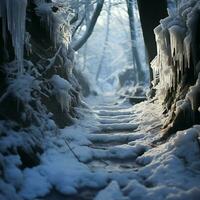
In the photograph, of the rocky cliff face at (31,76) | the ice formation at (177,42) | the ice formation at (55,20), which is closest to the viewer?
the rocky cliff face at (31,76)

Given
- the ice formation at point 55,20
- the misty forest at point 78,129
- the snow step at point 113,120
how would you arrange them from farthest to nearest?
the snow step at point 113,120, the ice formation at point 55,20, the misty forest at point 78,129

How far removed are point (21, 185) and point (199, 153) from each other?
2359 mm

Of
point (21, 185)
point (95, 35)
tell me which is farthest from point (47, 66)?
point (95, 35)

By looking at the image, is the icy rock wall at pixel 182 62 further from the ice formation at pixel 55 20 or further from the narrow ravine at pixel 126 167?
the ice formation at pixel 55 20

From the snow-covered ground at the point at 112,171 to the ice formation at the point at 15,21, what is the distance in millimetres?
1602

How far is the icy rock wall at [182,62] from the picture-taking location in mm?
5859

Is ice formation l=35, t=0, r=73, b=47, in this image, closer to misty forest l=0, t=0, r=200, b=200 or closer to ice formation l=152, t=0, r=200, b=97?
misty forest l=0, t=0, r=200, b=200

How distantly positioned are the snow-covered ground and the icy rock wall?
1.75 ft

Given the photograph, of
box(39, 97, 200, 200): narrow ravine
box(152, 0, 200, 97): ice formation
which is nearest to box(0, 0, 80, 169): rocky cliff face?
box(39, 97, 200, 200): narrow ravine

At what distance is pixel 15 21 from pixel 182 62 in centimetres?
297

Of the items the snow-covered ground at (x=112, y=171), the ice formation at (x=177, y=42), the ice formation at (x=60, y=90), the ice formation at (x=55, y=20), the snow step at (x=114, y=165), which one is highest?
the ice formation at (x=55, y=20)

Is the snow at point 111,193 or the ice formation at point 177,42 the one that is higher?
the ice formation at point 177,42

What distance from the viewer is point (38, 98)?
6.84 m

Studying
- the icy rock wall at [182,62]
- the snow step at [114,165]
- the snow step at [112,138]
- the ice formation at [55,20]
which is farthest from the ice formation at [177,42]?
the ice formation at [55,20]
